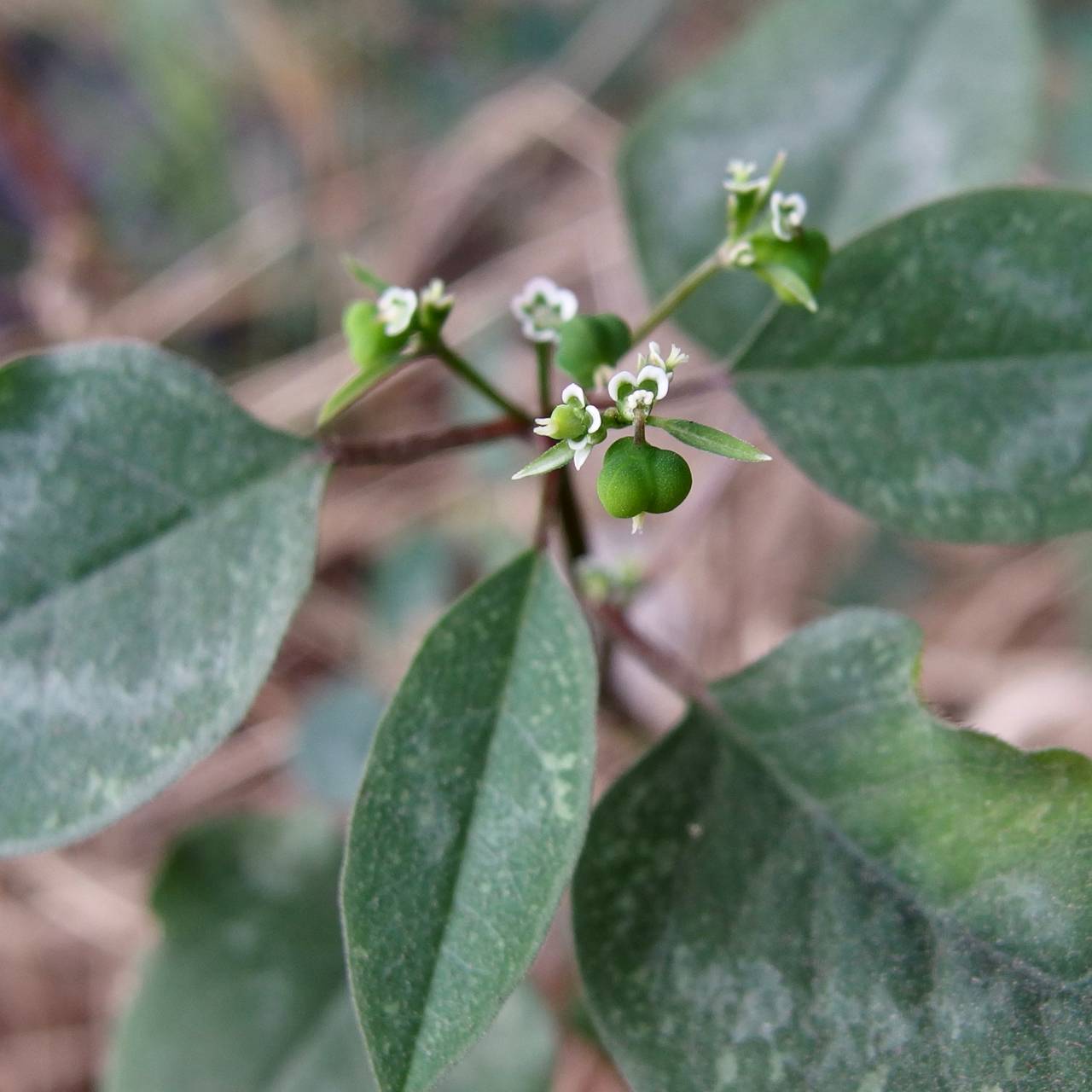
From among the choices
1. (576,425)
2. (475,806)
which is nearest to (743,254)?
(576,425)

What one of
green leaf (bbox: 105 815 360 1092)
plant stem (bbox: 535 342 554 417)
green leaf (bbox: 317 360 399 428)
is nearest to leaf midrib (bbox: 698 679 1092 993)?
plant stem (bbox: 535 342 554 417)

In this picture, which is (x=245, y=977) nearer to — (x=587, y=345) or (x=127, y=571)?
(x=127, y=571)

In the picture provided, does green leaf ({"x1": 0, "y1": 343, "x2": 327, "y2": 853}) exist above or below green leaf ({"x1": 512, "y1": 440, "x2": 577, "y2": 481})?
below

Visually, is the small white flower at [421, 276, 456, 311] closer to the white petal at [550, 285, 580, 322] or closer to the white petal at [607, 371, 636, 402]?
the white petal at [550, 285, 580, 322]

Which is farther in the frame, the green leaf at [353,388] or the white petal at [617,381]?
the green leaf at [353,388]

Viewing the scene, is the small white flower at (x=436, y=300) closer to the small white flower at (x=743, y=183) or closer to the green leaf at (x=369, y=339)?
the green leaf at (x=369, y=339)

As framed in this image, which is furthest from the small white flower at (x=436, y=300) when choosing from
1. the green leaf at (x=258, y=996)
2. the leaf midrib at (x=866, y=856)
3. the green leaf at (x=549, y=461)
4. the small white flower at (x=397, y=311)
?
the green leaf at (x=258, y=996)
